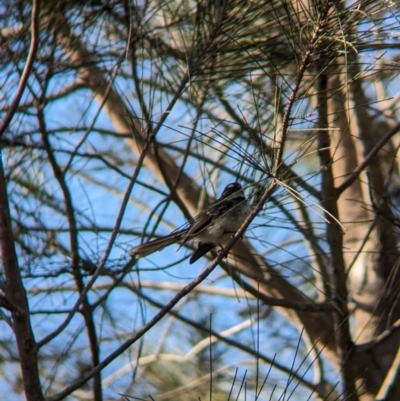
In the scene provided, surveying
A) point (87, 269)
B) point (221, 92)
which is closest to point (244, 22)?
point (221, 92)

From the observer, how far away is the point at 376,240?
11.9 ft

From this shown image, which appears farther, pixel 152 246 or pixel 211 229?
pixel 211 229

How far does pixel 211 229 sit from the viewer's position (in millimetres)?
2793

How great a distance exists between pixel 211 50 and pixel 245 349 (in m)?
1.45

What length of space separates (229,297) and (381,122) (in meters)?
1.50

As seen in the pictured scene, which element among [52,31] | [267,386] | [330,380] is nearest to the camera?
[52,31]

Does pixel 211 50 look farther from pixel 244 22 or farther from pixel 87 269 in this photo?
pixel 87 269

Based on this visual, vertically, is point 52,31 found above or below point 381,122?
above

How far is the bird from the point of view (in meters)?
2.54

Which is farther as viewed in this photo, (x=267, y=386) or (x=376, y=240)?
(x=267, y=386)

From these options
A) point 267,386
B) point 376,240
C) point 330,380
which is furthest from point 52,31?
point 267,386

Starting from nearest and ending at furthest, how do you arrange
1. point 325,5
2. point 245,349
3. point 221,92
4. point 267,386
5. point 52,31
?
point 325,5, point 52,31, point 221,92, point 245,349, point 267,386

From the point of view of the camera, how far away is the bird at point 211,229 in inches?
100

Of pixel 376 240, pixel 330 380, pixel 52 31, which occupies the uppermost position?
pixel 52 31
